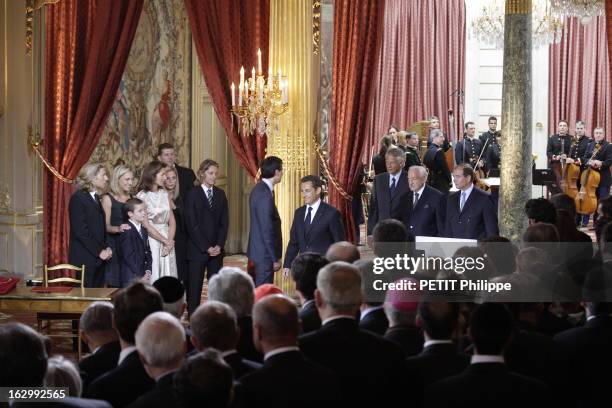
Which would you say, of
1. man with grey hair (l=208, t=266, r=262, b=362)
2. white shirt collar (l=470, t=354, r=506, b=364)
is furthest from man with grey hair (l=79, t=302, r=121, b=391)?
white shirt collar (l=470, t=354, r=506, b=364)

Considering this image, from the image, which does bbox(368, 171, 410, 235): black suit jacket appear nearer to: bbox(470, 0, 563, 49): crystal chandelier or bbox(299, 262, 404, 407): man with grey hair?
bbox(299, 262, 404, 407): man with grey hair

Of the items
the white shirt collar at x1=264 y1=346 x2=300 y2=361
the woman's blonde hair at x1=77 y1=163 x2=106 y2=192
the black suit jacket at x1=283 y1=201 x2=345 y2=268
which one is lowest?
the white shirt collar at x1=264 y1=346 x2=300 y2=361

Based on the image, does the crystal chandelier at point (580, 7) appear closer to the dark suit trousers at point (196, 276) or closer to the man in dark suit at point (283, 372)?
the dark suit trousers at point (196, 276)

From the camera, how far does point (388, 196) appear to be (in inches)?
407

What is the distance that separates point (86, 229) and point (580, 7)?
9321 mm

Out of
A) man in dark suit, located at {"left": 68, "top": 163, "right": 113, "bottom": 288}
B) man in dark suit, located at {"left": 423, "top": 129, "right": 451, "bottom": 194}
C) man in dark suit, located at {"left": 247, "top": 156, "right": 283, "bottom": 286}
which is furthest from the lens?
man in dark suit, located at {"left": 423, "top": 129, "right": 451, "bottom": 194}

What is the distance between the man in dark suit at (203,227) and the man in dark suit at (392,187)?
4.86 feet

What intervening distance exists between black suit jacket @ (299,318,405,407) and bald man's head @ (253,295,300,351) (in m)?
0.53

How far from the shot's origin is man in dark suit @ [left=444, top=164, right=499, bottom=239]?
9570 mm

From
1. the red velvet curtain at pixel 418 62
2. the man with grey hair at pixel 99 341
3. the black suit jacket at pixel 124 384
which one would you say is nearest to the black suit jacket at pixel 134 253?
the man with grey hair at pixel 99 341

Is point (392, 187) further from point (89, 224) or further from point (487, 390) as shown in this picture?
point (487, 390)

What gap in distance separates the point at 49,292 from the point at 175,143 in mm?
6124

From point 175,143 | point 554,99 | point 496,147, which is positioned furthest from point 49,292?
point 554,99

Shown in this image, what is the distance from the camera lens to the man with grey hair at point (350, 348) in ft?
15.5
